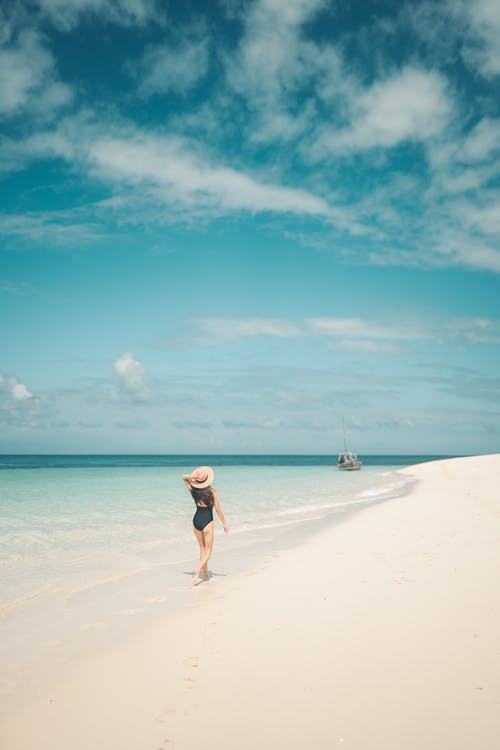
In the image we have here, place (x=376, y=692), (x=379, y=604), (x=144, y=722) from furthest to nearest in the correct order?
(x=379, y=604)
(x=376, y=692)
(x=144, y=722)

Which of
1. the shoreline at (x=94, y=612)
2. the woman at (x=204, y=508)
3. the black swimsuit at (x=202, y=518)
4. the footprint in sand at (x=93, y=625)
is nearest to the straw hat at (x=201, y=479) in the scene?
the woman at (x=204, y=508)

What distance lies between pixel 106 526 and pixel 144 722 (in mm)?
14652

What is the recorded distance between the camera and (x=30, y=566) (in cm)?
1173

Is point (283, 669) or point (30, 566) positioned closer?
point (283, 669)

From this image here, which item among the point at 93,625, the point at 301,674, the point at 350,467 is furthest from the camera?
the point at 350,467

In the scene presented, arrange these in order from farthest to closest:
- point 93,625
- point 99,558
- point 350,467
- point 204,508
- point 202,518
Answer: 1. point 350,467
2. point 99,558
3. point 204,508
4. point 202,518
5. point 93,625

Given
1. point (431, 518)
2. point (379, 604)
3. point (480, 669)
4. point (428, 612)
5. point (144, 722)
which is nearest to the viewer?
point (144, 722)

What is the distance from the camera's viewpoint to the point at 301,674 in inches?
205

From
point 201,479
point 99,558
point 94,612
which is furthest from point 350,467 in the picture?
point 94,612

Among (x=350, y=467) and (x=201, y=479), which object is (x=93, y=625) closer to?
(x=201, y=479)

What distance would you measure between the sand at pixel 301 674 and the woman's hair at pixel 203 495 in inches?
65.1

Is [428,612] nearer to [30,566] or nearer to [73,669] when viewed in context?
[73,669]

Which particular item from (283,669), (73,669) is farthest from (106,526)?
(283,669)

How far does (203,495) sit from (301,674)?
4.82 meters
